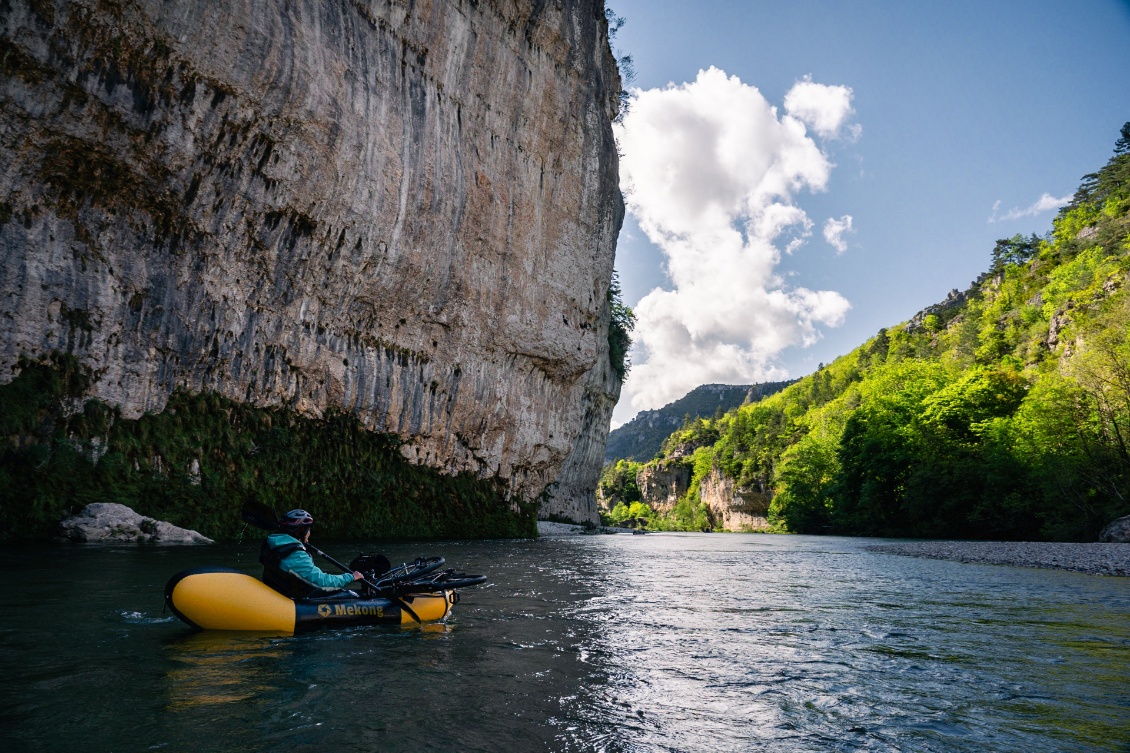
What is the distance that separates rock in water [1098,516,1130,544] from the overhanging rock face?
24030mm

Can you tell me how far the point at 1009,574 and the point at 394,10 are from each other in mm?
26348

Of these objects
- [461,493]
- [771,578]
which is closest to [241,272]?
[461,493]

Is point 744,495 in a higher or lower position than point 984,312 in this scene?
lower

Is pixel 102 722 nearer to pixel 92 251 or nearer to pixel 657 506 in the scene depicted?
pixel 92 251

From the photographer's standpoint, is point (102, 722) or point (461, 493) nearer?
point (102, 722)

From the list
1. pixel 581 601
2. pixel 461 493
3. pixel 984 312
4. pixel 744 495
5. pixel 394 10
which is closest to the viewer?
pixel 581 601

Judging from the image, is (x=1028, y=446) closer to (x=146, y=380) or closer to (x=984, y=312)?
(x=146, y=380)

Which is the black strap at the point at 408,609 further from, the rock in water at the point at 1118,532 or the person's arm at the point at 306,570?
the rock in water at the point at 1118,532

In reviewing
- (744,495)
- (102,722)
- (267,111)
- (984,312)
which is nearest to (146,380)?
(267,111)

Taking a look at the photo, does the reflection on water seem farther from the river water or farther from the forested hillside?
the forested hillside

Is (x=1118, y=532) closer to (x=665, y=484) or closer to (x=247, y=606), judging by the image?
(x=247, y=606)

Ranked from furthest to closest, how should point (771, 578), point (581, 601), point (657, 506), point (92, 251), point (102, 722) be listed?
point (657, 506)
point (92, 251)
point (771, 578)
point (581, 601)
point (102, 722)

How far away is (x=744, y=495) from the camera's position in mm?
94188

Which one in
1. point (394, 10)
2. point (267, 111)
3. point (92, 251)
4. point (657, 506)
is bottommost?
point (657, 506)
